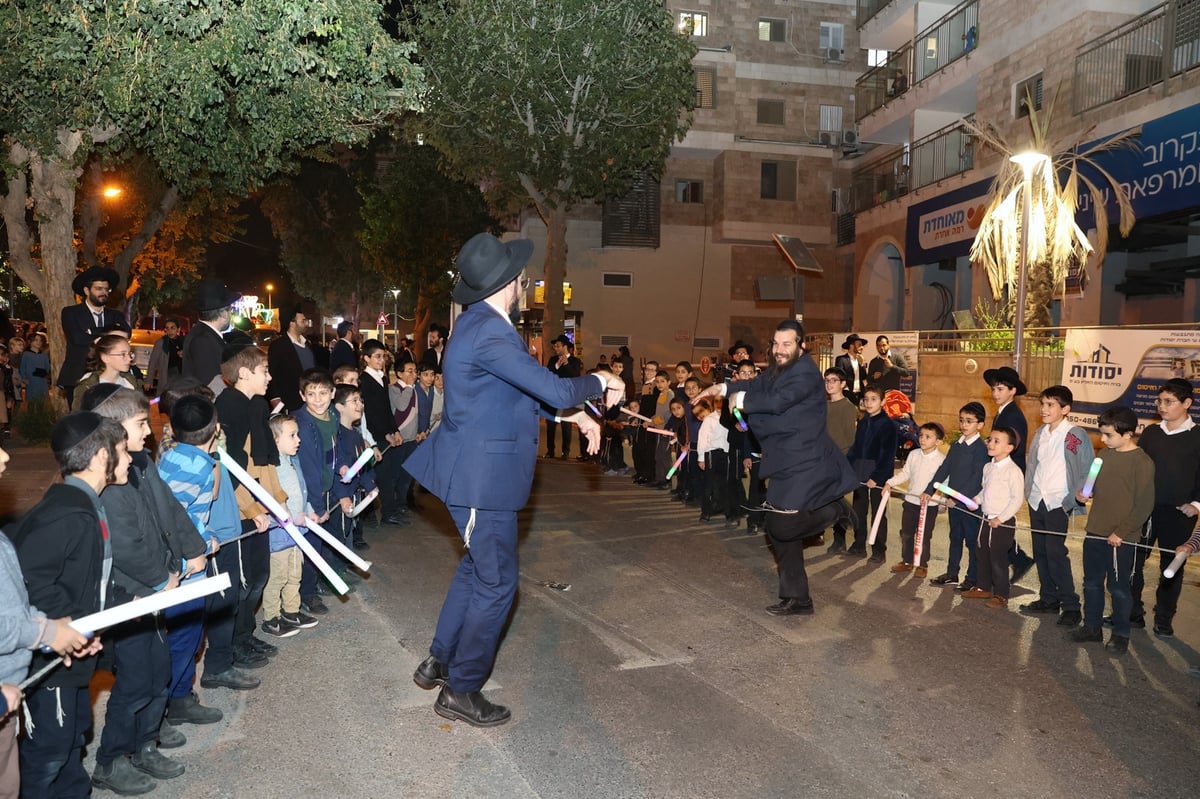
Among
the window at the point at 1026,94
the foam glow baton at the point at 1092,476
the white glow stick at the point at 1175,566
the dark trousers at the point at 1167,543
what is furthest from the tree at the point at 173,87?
the window at the point at 1026,94

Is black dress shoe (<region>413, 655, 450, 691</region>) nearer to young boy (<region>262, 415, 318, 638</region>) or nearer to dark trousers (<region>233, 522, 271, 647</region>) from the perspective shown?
dark trousers (<region>233, 522, 271, 647</region>)

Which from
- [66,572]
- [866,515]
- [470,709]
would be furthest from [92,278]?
[866,515]

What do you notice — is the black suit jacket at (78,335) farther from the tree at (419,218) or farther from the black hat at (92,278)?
the tree at (419,218)

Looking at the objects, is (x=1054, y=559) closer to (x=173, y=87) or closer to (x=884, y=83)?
(x=173, y=87)

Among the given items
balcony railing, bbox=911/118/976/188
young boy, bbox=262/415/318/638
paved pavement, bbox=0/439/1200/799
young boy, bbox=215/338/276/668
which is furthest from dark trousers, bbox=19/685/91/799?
balcony railing, bbox=911/118/976/188

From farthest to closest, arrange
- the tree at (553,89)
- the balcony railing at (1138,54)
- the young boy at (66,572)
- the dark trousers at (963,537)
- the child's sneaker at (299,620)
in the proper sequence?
the tree at (553,89), the balcony railing at (1138,54), the dark trousers at (963,537), the child's sneaker at (299,620), the young boy at (66,572)

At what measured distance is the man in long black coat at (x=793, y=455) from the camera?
6660 millimetres

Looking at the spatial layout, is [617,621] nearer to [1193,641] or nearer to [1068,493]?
[1068,493]

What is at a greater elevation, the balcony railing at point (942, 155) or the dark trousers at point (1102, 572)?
the balcony railing at point (942, 155)

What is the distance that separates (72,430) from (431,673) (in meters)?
2.27

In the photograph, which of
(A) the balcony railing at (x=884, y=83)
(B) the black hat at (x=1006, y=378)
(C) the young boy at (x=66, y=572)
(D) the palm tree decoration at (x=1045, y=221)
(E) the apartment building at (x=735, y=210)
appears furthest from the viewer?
(E) the apartment building at (x=735, y=210)

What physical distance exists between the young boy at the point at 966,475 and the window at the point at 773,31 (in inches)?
1129

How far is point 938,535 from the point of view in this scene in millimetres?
10500

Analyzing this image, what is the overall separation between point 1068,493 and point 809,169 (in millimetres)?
27847
